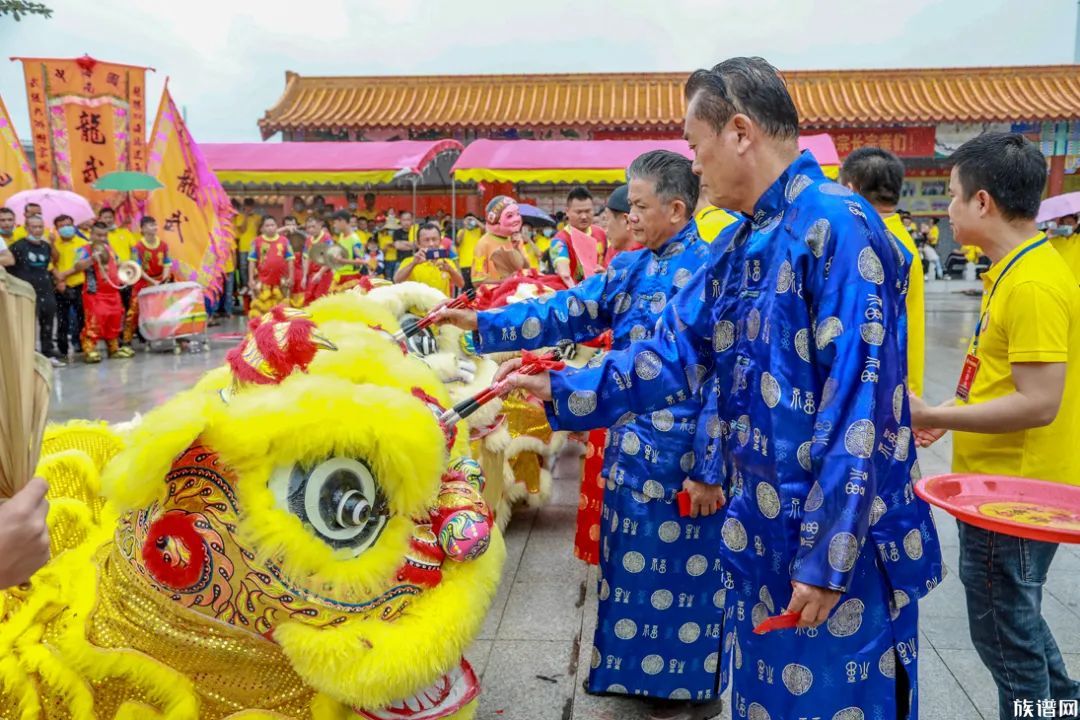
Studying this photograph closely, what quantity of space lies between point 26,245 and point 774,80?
9775 millimetres

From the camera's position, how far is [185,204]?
37.3 ft

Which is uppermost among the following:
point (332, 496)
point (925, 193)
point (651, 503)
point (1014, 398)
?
point (925, 193)

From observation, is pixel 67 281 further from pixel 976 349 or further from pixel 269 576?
pixel 976 349

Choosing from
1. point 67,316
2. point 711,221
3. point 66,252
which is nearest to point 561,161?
point 66,252

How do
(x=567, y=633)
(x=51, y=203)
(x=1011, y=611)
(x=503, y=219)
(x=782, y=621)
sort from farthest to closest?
(x=51, y=203)
(x=503, y=219)
(x=567, y=633)
(x=1011, y=611)
(x=782, y=621)

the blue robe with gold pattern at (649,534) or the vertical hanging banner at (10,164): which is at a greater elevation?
the vertical hanging banner at (10,164)

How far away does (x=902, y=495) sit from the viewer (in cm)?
146

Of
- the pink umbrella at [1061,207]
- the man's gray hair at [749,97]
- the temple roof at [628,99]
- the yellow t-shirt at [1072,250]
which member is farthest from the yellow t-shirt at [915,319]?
the temple roof at [628,99]

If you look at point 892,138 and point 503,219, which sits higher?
point 892,138

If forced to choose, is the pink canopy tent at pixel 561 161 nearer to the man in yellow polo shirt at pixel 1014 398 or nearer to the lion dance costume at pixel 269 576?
the man in yellow polo shirt at pixel 1014 398

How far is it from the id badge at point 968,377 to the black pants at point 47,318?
9695 millimetres

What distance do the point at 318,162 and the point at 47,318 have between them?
5.32 metres

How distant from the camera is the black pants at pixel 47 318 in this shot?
930 centimetres

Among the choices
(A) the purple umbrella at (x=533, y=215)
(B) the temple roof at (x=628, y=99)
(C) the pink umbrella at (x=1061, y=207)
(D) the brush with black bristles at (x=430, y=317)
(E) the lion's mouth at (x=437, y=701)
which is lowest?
(E) the lion's mouth at (x=437, y=701)
